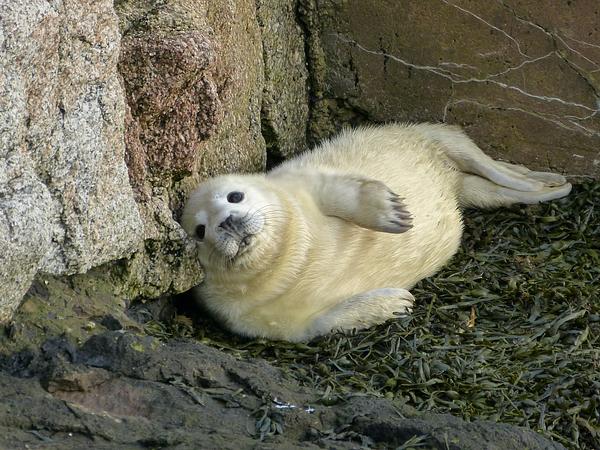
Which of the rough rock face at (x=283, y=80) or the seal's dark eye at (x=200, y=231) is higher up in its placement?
the rough rock face at (x=283, y=80)

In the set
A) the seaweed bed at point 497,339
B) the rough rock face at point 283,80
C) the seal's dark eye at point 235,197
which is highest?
the rough rock face at point 283,80

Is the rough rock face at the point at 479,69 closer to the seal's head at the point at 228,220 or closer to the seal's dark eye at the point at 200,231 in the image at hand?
the seal's head at the point at 228,220

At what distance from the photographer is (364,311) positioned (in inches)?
188

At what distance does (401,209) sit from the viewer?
4988 millimetres

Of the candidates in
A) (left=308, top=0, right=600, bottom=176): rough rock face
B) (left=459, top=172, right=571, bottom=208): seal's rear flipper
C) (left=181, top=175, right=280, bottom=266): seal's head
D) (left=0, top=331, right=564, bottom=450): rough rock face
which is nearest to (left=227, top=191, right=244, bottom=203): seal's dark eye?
(left=181, top=175, right=280, bottom=266): seal's head

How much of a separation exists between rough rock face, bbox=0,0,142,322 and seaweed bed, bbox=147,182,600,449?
1.97 ft

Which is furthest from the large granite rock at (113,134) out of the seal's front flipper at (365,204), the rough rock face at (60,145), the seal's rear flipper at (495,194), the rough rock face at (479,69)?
the seal's rear flipper at (495,194)

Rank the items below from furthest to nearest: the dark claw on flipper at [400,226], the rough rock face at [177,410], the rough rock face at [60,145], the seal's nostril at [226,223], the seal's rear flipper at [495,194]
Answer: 1. the seal's rear flipper at [495,194]
2. the dark claw on flipper at [400,226]
3. the seal's nostril at [226,223]
4. the rough rock face at [60,145]
5. the rough rock face at [177,410]

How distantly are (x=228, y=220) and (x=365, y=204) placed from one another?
2.24 ft

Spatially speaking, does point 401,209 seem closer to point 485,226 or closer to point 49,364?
point 485,226

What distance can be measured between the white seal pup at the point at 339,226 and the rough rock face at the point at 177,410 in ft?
3.31

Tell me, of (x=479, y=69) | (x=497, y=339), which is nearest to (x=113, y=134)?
(x=497, y=339)

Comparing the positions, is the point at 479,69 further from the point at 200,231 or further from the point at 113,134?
the point at 113,134

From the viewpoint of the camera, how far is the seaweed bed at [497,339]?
4.11 meters
